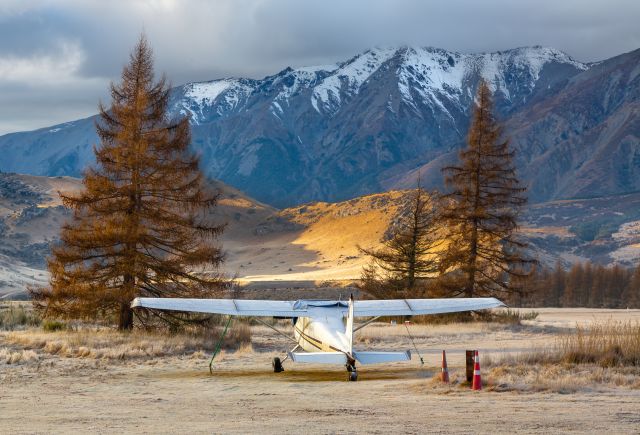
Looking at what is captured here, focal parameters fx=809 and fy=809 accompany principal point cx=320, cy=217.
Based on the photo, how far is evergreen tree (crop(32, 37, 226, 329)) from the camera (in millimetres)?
26781

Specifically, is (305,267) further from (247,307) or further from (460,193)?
(247,307)

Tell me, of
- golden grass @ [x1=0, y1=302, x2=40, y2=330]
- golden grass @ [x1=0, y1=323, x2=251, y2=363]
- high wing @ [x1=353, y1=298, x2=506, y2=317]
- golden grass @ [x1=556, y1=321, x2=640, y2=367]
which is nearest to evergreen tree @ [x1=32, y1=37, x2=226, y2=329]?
golden grass @ [x1=0, y1=323, x2=251, y2=363]

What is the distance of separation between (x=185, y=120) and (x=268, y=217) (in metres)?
109

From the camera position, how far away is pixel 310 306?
20.8 metres

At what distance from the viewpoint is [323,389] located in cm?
1598

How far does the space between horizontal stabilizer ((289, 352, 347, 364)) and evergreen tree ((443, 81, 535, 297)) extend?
777 inches

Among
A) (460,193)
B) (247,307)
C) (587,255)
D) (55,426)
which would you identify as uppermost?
(587,255)

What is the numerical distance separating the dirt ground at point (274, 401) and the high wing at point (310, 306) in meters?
1.38

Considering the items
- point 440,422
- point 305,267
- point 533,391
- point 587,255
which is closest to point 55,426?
point 440,422

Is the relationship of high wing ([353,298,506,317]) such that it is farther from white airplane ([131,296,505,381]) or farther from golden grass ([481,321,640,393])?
golden grass ([481,321,640,393])

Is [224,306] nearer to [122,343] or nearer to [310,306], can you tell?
[310,306]

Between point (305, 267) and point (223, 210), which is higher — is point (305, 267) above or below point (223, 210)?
below

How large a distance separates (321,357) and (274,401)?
308cm

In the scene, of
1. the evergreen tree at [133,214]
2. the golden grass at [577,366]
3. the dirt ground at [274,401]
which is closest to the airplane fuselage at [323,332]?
the dirt ground at [274,401]
